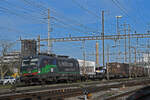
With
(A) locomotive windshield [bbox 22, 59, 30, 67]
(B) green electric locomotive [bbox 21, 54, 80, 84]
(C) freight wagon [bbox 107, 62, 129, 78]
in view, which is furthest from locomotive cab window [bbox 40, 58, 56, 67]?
(C) freight wagon [bbox 107, 62, 129, 78]

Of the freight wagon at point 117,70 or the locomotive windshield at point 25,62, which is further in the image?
the freight wagon at point 117,70

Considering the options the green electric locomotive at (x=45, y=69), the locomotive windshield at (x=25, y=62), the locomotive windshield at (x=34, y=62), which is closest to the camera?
the green electric locomotive at (x=45, y=69)

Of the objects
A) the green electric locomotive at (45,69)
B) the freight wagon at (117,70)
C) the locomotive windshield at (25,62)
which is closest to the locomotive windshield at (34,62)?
the green electric locomotive at (45,69)

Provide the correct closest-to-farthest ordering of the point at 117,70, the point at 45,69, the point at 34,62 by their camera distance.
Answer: the point at 34,62
the point at 45,69
the point at 117,70

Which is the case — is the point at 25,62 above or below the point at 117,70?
above

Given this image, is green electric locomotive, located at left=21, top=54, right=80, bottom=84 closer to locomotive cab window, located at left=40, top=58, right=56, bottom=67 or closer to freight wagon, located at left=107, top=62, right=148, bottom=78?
locomotive cab window, located at left=40, top=58, right=56, bottom=67

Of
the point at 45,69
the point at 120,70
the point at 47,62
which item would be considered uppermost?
the point at 47,62

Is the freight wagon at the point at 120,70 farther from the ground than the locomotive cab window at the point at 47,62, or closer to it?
closer to it

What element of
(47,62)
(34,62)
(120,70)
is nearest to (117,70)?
(120,70)

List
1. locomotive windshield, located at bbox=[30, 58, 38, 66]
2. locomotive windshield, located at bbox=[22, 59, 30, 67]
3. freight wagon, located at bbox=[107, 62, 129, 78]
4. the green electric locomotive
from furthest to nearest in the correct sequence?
1. freight wagon, located at bbox=[107, 62, 129, 78]
2. locomotive windshield, located at bbox=[22, 59, 30, 67]
3. locomotive windshield, located at bbox=[30, 58, 38, 66]
4. the green electric locomotive

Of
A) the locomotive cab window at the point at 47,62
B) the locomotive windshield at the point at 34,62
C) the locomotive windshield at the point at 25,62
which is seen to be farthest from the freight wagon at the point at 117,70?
the locomotive windshield at the point at 25,62

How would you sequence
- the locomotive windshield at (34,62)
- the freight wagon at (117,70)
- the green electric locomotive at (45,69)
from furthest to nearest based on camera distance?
the freight wagon at (117,70)
the locomotive windshield at (34,62)
the green electric locomotive at (45,69)

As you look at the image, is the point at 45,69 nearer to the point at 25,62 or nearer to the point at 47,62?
the point at 47,62

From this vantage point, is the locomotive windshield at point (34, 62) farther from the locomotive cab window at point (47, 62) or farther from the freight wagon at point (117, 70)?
the freight wagon at point (117, 70)
